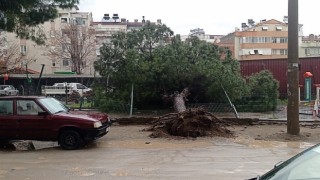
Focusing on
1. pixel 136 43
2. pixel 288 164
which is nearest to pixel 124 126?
pixel 136 43

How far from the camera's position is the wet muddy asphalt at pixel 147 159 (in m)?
8.52

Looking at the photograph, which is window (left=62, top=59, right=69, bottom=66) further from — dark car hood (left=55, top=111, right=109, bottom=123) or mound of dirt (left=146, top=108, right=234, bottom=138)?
dark car hood (left=55, top=111, right=109, bottom=123)

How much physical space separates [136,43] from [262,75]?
22.7ft

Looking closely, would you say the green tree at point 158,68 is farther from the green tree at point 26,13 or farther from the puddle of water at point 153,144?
the puddle of water at point 153,144

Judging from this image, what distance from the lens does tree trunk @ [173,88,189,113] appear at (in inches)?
700

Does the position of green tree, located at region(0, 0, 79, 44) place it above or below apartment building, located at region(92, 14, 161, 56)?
below

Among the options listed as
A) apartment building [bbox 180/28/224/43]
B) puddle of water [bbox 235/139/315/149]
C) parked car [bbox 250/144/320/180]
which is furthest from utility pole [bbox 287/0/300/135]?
parked car [bbox 250/144/320/180]

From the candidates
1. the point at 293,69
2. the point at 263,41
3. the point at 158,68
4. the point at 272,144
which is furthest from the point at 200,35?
the point at 272,144

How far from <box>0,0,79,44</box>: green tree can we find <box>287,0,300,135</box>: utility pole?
8407 mm

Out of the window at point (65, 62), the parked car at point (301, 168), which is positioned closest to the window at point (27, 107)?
the parked car at point (301, 168)

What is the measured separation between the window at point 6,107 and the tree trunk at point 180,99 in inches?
279

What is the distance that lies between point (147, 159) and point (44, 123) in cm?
354

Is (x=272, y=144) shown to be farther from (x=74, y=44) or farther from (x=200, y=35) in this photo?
(x=200, y=35)

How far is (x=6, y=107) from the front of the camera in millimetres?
12539
